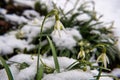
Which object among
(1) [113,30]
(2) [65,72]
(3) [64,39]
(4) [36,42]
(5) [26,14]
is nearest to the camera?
(2) [65,72]

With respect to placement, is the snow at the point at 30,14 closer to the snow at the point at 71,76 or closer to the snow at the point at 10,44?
the snow at the point at 10,44

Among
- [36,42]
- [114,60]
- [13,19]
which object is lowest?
[114,60]

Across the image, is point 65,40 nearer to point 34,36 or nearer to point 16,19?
point 34,36

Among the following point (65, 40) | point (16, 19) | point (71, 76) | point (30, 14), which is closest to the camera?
point (71, 76)

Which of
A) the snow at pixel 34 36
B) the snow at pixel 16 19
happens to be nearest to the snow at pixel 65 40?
the snow at pixel 34 36

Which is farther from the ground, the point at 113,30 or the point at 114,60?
the point at 113,30

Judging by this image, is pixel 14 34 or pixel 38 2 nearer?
pixel 14 34

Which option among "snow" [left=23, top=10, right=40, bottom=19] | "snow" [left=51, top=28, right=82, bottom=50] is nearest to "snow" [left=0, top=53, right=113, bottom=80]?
"snow" [left=51, top=28, right=82, bottom=50]

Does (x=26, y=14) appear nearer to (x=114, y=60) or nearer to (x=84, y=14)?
(x=84, y=14)

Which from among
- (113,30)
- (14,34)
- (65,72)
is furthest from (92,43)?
(65,72)

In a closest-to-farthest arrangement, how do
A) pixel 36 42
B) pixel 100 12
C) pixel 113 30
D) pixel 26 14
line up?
pixel 36 42 → pixel 113 30 → pixel 26 14 → pixel 100 12

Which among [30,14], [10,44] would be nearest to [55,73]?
[10,44]
